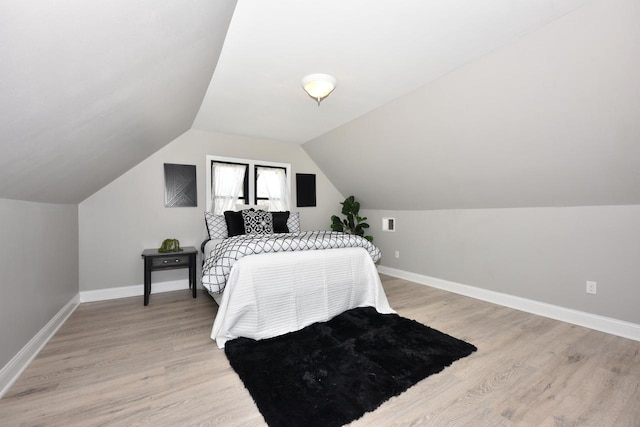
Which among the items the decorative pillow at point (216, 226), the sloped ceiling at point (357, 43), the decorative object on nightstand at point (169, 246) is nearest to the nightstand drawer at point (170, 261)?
the decorative object on nightstand at point (169, 246)

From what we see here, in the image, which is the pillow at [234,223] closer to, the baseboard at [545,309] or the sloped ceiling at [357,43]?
the sloped ceiling at [357,43]

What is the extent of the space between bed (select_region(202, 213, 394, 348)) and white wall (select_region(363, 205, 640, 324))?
4.64 feet

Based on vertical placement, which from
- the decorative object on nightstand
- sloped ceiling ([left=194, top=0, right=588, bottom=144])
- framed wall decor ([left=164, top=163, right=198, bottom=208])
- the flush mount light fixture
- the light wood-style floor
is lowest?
the light wood-style floor

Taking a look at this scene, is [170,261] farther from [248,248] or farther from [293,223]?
[293,223]

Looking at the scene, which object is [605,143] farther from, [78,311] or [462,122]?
[78,311]

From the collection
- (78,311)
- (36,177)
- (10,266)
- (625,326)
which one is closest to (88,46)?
(36,177)

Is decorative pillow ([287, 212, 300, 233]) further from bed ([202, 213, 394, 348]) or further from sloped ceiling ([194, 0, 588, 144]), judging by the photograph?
sloped ceiling ([194, 0, 588, 144])

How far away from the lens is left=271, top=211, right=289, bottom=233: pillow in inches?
157

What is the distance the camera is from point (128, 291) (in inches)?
137

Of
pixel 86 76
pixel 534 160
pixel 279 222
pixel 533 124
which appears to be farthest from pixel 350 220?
pixel 86 76

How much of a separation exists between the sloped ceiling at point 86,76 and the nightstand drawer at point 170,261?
108 centimetres

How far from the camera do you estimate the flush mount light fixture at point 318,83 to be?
2.38 meters

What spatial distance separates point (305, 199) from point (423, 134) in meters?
2.37

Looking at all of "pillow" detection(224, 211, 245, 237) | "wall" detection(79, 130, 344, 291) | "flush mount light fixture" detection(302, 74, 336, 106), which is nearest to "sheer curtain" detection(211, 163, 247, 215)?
"wall" detection(79, 130, 344, 291)
